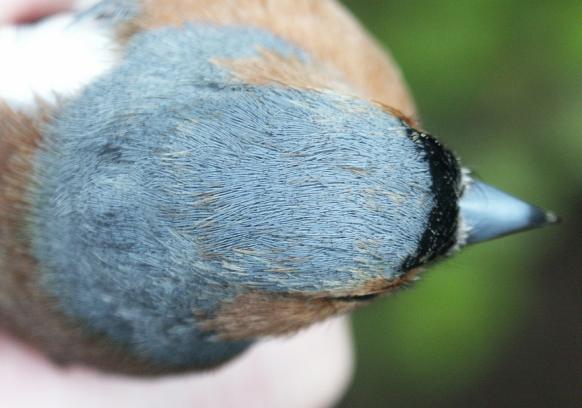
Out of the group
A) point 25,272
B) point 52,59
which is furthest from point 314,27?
point 25,272

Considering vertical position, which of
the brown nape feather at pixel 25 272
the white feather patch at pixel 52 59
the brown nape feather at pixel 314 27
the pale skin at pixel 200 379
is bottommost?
the pale skin at pixel 200 379

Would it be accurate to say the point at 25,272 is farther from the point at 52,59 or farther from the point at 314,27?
the point at 314,27

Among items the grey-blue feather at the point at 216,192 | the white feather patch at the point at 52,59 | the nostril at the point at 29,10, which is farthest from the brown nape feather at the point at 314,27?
the nostril at the point at 29,10

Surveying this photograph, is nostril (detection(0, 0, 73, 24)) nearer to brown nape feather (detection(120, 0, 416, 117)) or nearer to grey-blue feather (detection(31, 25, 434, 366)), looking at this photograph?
brown nape feather (detection(120, 0, 416, 117))

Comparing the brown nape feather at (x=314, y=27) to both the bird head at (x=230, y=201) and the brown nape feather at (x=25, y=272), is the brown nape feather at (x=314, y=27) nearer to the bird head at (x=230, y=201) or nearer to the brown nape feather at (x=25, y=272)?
the bird head at (x=230, y=201)

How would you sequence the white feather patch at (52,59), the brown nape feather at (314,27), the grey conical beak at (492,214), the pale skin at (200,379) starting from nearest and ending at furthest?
the grey conical beak at (492,214) < the white feather patch at (52,59) < the brown nape feather at (314,27) < the pale skin at (200,379)
